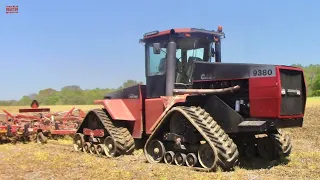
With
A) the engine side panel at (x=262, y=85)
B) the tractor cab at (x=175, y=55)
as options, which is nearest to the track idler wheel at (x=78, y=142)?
the tractor cab at (x=175, y=55)

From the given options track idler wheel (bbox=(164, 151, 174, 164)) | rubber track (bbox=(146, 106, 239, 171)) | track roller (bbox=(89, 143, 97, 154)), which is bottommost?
track roller (bbox=(89, 143, 97, 154))

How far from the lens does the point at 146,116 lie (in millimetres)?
9938

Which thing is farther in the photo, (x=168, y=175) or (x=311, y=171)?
(x=311, y=171)

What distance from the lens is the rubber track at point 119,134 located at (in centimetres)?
978

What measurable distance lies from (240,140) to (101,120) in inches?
142

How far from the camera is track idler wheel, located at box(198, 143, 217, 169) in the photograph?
7344 mm

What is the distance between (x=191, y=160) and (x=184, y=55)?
2746mm

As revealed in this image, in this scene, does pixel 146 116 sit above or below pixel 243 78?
below

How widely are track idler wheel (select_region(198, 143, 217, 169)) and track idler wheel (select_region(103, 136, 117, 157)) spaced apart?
9.38 feet

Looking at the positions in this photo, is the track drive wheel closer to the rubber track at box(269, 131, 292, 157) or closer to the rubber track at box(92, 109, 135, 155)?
the rubber track at box(92, 109, 135, 155)

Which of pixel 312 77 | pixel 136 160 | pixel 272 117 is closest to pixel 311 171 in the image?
pixel 272 117

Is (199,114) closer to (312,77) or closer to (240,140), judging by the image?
(240,140)

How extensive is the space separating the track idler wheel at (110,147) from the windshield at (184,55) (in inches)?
77.4

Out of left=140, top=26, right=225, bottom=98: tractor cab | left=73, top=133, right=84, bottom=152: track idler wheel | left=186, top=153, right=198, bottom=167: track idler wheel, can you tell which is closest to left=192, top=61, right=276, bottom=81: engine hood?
left=140, top=26, right=225, bottom=98: tractor cab
